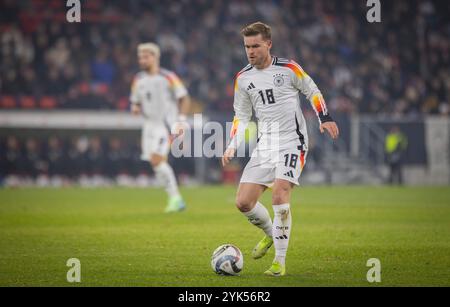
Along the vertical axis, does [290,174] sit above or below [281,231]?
above

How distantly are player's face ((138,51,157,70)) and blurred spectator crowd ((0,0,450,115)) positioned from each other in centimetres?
1210

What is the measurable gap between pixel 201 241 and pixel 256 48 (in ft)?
11.7

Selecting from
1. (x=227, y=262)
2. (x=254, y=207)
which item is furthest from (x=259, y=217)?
(x=227, y=262)

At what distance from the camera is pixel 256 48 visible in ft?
29.2

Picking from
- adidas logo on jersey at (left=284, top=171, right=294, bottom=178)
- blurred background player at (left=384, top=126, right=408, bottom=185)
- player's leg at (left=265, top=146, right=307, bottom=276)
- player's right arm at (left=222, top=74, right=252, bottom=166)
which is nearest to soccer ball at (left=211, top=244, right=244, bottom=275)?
player's leg at (left=265, top=146, right=307, bottom=276)

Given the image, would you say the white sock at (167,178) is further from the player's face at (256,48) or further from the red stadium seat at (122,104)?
the red stadium seat at (122,104)

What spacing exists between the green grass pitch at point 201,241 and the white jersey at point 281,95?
5.01 ft

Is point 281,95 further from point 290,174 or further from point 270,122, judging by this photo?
point 290,174

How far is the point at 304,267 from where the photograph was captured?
9.07 meters

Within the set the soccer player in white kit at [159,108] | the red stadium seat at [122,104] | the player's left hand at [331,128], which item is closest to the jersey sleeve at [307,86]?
the player's left hand at [331,128]

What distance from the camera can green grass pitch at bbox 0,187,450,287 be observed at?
27.4 feet

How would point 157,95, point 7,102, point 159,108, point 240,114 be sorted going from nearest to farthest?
point 240,114
point 157,95
point 159,108
point 7,102

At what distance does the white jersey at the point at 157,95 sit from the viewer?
1680 cm
